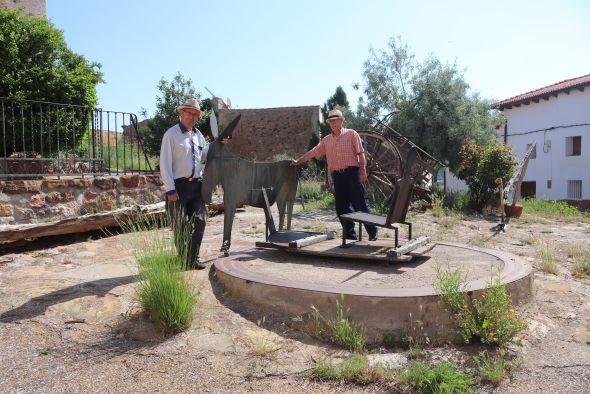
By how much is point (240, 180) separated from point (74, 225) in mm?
2721

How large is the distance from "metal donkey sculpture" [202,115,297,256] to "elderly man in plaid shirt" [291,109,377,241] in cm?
39

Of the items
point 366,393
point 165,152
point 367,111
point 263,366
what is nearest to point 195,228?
point 165,152

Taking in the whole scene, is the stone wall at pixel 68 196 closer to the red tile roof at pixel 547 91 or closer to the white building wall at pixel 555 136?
the red tile roof at pixel 547 91

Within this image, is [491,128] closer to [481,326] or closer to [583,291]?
[583,291]

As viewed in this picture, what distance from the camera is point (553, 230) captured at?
→ 8508 mm

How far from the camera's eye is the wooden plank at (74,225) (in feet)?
18.7

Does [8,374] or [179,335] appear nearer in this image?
[8,374]

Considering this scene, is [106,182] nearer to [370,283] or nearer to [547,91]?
[370,283]

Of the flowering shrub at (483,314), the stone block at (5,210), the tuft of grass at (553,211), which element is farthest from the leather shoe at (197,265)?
the tuft of grass at (553,211)

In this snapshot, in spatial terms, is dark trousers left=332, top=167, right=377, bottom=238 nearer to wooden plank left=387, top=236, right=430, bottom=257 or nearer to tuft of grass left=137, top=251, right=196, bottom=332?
wooden plank left=387, top=236, right=430, bottom=257

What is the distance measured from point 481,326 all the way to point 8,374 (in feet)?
10.0

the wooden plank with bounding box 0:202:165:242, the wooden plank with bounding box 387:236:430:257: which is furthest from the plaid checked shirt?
the wooden plank with bounding box 0:202:165:242

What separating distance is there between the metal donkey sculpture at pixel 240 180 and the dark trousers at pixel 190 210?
0.32 ft

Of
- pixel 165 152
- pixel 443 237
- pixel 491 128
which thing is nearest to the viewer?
pixel 165 152
